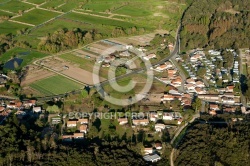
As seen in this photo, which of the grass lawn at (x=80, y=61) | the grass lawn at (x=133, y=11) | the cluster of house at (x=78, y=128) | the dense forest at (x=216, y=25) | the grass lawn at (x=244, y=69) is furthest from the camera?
the grass lawn at (x=133, y=11)

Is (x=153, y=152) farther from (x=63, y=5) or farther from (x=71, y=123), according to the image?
(x=63, y=5)

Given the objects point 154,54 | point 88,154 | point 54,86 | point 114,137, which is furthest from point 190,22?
point 88,154

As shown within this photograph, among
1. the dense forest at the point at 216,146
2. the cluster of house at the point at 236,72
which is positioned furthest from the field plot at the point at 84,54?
the dense forest at the point at 216,146

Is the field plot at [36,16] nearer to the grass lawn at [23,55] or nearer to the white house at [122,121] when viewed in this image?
the grass lawn at [23,55]

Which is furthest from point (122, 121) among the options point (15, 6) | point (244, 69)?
point (15, 6)

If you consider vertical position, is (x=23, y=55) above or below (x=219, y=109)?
above

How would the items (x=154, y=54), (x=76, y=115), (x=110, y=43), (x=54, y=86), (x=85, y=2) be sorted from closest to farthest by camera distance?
(x=76, y=115) → (x=54, y=86) → (x=154, y=54) → (x=110, y=43) → (x=85, y=2)

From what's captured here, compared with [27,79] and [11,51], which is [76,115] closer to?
[27,79]
